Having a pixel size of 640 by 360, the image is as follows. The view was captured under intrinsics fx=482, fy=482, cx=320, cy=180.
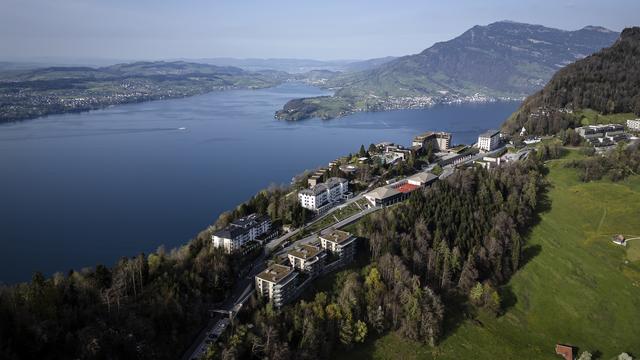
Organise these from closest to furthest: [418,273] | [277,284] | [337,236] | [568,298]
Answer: [277,284] < [568,298] < [418,273] < [337,236]

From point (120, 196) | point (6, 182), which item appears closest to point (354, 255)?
point (120, 196)

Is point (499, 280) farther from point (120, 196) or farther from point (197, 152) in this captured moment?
point (197, 152)

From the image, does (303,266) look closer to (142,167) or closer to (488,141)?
(488,141)

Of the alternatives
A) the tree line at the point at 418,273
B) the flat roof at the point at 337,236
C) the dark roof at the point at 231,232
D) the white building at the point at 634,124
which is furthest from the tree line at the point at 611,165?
the dark roof at the point at 231,232

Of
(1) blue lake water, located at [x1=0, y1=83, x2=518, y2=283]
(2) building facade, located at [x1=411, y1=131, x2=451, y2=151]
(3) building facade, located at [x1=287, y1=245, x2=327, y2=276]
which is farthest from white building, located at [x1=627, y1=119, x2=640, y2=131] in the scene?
(3) building facade, located at [x1=287, y1=245, x2=327, y2=276]

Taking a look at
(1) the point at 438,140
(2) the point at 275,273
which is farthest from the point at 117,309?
(1) the point at 438,140

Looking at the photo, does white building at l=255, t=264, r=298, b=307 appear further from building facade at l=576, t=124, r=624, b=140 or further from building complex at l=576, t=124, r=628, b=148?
building facade at l=576, t=124, r=624, b=140
